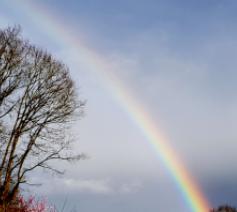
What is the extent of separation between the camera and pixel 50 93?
123 ft

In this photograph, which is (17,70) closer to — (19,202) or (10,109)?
(10,109)

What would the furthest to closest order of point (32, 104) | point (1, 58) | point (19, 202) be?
point (32, 104)
point (1, 58)
point (19, 202)

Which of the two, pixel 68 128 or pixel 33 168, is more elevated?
pixel 68 128

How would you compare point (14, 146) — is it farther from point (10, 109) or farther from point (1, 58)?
point (1, 58)

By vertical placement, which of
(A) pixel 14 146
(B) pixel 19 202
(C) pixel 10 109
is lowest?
(B) pixel 19 202

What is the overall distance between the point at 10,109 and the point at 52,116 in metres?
3.58

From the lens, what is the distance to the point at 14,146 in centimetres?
3556

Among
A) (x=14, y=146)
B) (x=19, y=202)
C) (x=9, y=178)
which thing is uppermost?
(x=14, y=146)

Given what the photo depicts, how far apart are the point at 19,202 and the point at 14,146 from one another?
18.8 meters

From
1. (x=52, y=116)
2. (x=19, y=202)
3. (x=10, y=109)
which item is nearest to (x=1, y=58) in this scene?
(x=10, y=109)

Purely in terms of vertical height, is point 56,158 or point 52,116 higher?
point 52,116

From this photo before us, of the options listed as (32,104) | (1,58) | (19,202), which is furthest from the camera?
(32,104)

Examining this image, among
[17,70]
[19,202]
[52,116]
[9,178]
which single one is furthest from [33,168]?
[19,202]

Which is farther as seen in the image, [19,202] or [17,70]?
[17,70]
